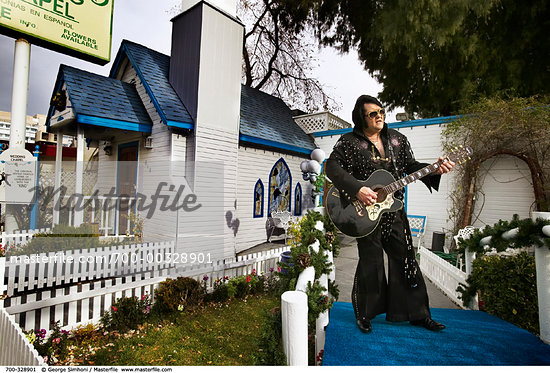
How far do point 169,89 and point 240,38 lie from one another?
7.08 ft

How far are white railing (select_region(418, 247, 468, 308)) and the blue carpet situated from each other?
1.30 m

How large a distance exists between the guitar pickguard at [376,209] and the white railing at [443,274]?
214 centimetres

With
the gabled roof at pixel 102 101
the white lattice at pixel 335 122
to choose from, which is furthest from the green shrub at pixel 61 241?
the white lattice at pixel 335 122

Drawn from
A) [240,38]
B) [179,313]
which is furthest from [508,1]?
[179,313]

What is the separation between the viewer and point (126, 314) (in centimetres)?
359

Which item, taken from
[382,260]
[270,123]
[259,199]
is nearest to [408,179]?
[382,260]

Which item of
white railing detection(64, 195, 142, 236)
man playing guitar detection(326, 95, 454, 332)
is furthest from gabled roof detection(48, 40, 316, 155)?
man playing guitar detection(326, 95, 454, 332)

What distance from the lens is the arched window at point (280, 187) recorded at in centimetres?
809

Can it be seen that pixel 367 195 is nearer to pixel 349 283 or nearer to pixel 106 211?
pixel 349 283

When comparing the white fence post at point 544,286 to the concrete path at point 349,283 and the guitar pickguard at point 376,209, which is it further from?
the concrete path at point 349,283

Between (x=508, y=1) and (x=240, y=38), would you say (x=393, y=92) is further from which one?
(x=240, y=38)

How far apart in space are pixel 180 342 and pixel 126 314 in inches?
37.9

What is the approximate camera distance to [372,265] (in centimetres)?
237

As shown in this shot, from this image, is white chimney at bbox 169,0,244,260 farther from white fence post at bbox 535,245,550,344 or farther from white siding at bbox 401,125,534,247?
white fence post at bbox 535,245,550,344
